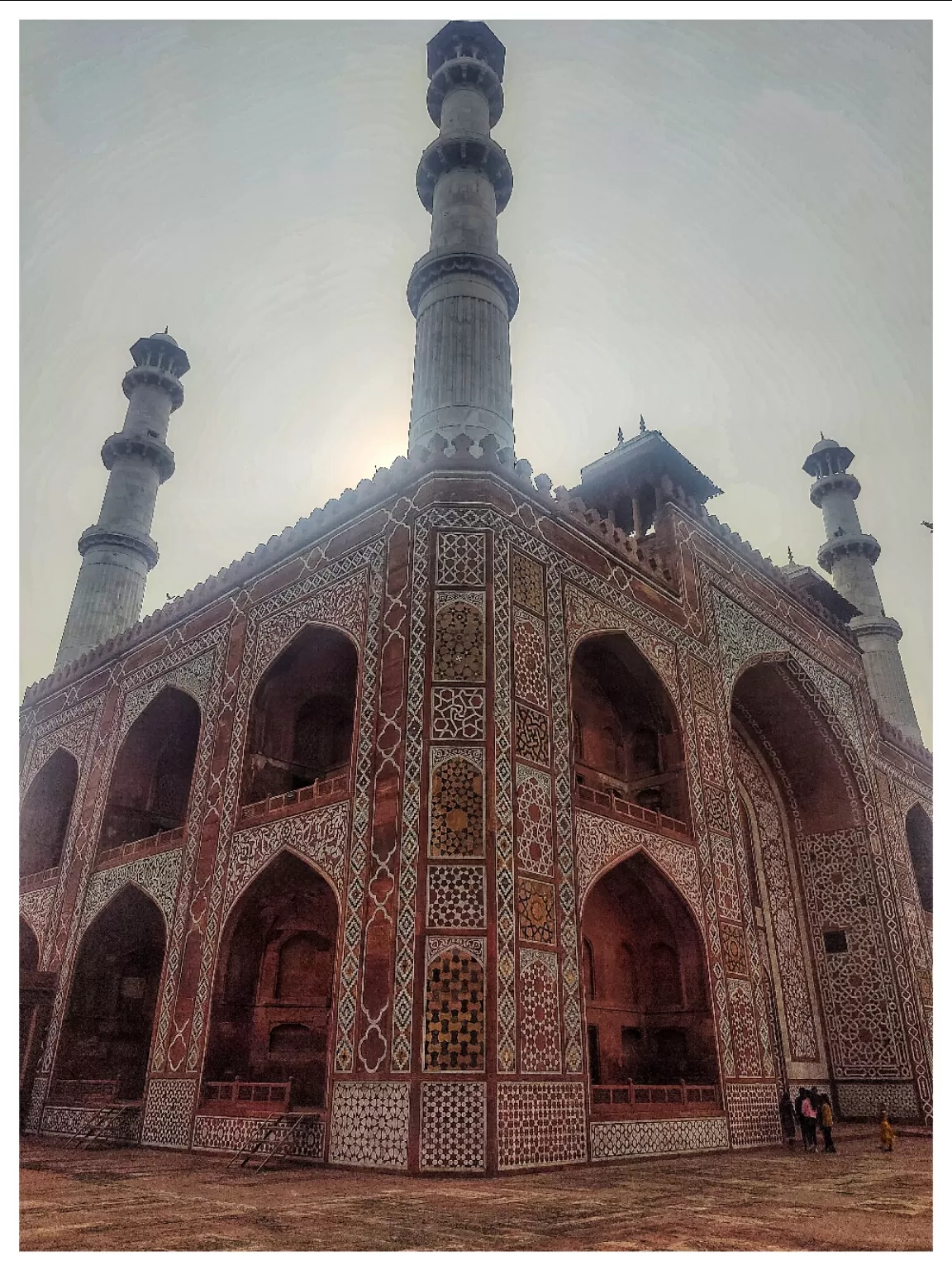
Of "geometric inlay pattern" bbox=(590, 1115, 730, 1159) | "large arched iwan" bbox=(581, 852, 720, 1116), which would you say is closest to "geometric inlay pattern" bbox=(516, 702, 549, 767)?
"large arched iwan" bbox=(581, 852, 720, 1116)

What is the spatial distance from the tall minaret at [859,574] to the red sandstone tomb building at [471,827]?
4.81 meters

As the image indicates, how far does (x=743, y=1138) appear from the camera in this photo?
36.3 feet

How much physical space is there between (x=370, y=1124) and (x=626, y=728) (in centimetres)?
773

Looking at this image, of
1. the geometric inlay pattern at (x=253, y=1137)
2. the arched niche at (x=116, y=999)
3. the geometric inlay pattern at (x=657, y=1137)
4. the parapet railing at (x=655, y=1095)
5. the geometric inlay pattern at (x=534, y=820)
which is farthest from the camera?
the arched niche at (x=116, y=999)

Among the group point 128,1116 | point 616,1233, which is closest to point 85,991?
point 128,1116

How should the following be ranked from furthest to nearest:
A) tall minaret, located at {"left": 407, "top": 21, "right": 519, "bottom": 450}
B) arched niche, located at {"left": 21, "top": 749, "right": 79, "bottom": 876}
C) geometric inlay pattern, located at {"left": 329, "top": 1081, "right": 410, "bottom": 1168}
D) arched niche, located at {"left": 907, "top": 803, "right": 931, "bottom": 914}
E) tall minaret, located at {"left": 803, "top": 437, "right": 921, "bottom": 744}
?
tall minaret, located at {"left": 803, "top": 437, "right": 921, "bottom": 744} → arched niche, located at {"left": 907, "top": 803, "right": 931, "bottom": 914} → arched niche, located at {"left": 21, "top": 749, "right": 79, "bottom": 876} → tall minaret, located at {"left": 407, "top": 21, "right": 519, "bottom": 450} → geometric inlay pattern, located at {"left": 329, "top": 1081, "right": 410, "bottom": 1168}

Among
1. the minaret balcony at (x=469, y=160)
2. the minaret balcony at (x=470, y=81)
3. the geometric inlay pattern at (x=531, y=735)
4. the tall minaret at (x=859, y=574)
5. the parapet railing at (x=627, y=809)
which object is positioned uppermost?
the minaret balcony at (x=470, y=81)

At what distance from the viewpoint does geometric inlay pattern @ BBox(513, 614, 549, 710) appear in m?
10.5

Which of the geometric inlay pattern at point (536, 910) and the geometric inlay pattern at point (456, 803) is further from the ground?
the geometric inlay pattern at point (456, 803)

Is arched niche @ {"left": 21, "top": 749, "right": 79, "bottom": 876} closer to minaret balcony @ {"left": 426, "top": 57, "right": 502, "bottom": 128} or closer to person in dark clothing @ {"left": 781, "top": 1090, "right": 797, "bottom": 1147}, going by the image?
person in dark clothing @ {"left": 781, "top": 1090, "right": 797, "bottom": 1147}

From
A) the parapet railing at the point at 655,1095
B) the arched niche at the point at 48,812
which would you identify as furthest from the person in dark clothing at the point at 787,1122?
the arched niche at the point at 48,812

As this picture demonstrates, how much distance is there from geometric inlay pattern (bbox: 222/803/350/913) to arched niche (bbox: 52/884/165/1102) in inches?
100

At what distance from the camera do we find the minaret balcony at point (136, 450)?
22672 mm

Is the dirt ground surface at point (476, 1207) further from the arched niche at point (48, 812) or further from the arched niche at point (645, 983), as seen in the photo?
the arched niche at point (48, 812)
